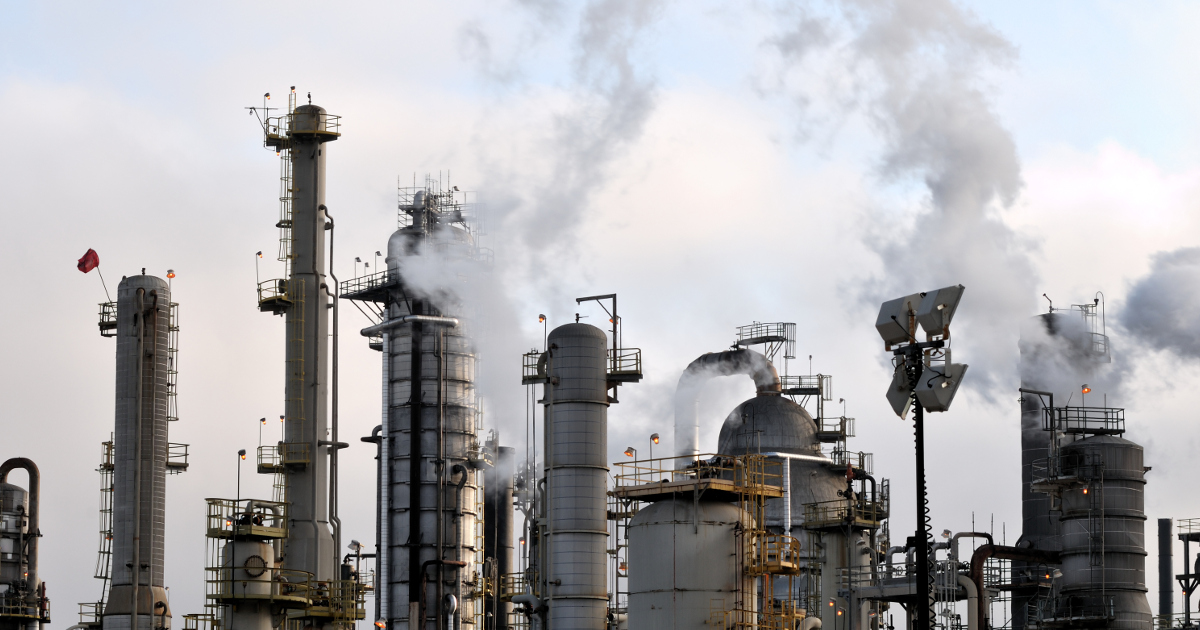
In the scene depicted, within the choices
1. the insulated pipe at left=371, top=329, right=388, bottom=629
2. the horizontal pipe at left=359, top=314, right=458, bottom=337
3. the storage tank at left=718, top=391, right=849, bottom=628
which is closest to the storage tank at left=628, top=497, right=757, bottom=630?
the storage tank at left=718, top=391, right=849, bottom=628

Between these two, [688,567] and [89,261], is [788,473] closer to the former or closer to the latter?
[688,567]

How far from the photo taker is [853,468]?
57562mm

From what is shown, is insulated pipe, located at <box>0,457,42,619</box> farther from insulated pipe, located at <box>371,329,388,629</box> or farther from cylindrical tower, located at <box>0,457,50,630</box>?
insulated pipe, located at <box>371,329,388,629</box>

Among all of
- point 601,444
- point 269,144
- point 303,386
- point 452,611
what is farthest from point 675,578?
point 269,144

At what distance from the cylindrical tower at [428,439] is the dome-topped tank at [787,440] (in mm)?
9783

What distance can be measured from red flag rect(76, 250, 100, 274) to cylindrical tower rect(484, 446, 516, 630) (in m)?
17.2

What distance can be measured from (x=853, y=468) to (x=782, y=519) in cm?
340

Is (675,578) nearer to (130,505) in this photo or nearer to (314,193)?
(130,505)

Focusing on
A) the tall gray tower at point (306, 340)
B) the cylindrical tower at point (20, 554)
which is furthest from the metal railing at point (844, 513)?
the cylindrical tower at point (20, 554)

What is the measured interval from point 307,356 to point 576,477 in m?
19.2

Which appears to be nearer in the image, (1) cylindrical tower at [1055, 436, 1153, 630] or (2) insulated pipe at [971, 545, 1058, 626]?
(2) insulated pipe at [971, 545, 1058, 626]

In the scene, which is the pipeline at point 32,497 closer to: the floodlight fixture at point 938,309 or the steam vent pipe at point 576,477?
the steam vent pipe at point 576,477

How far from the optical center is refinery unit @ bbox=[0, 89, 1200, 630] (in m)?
41.8

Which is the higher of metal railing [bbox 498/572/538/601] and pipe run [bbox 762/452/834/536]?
pipe run [bbox 762/452/834/536]
